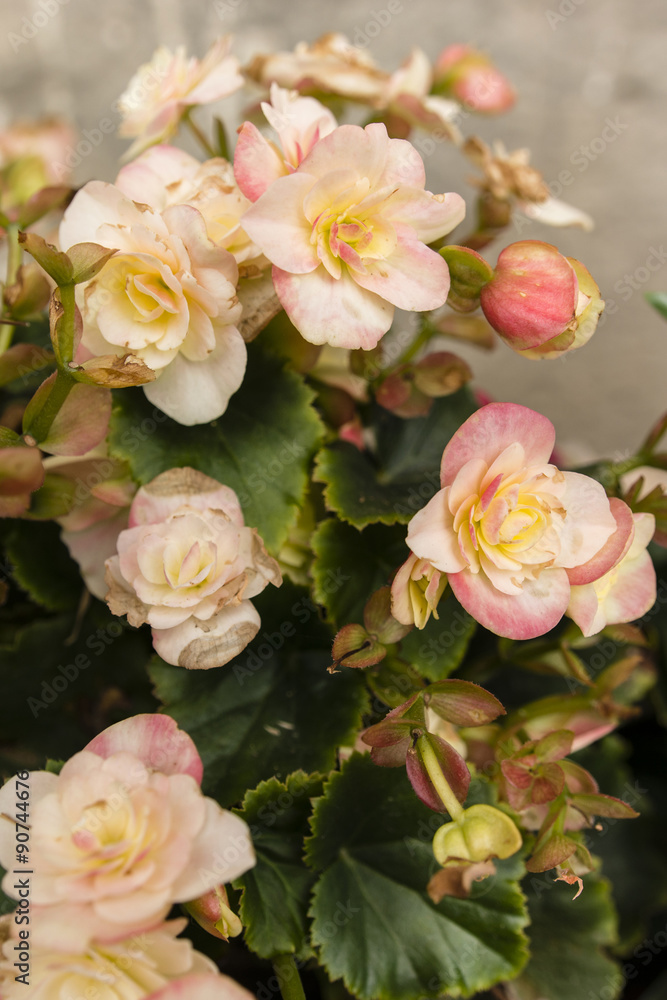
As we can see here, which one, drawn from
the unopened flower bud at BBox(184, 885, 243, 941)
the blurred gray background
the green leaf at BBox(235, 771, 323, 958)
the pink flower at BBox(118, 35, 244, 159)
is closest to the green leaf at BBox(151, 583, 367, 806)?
the green leaf at BBox(235, 771, 323, 958)

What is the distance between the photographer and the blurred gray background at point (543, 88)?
0.97 meters

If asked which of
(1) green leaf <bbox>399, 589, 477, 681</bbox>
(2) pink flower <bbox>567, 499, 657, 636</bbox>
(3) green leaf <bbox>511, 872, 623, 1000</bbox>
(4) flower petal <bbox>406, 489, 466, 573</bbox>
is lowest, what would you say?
(3) green leaf <bbox>511, 872, 623, 1000</bbox>

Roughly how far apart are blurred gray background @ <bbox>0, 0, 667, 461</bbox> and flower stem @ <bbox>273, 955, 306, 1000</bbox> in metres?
0.64

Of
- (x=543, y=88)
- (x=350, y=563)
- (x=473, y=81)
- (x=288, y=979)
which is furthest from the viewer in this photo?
(x=543, y=88)

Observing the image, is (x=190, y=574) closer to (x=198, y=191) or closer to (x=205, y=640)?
(x=205, y=640)

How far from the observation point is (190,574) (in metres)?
0.43

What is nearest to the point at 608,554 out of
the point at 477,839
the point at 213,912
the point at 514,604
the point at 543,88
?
the point at 514,604

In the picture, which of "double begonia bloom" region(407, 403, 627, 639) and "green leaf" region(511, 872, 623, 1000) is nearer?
"double begonia bloom" region(407, 403, 627, 639)

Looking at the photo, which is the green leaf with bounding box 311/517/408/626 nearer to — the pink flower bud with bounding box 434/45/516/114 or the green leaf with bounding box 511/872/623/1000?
the green leaf with bounding box 511/872/623/1000

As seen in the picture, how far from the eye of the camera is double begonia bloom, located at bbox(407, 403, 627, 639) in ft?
1.36

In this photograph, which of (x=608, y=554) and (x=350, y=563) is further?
(x=350, y=563)

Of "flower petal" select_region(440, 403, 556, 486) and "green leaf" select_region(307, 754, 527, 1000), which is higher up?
"flower petal" select_region(440, 403, 556, 486)

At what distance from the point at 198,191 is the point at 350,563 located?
270 mm

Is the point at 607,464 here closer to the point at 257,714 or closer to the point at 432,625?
the point at 432,625
